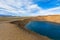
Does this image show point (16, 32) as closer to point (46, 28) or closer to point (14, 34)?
point (14, 34)

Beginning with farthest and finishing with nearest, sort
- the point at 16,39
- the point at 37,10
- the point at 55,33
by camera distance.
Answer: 1. the point at 37,10
2. the point at 55,33
3. the point at 16,39

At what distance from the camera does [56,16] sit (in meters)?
1.32

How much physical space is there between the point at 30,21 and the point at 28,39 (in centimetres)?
27

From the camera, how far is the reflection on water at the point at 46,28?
3.57 feet

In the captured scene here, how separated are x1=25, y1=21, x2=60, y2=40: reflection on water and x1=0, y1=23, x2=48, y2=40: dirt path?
88 millimetres

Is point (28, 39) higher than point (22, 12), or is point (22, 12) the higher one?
point (22, 12)

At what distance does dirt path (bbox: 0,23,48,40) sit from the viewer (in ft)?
3.31

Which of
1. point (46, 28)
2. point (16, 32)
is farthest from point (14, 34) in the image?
point (46, 28)

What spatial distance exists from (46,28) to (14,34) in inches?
10.9

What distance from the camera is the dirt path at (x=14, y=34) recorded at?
1.01m

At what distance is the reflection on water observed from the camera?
42.9 inches

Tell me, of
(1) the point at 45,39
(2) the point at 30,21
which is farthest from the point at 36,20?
(1) the point at 45,39

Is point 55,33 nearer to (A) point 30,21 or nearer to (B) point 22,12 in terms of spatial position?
(A) point 30,21

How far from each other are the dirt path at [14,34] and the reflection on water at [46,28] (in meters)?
0.09
